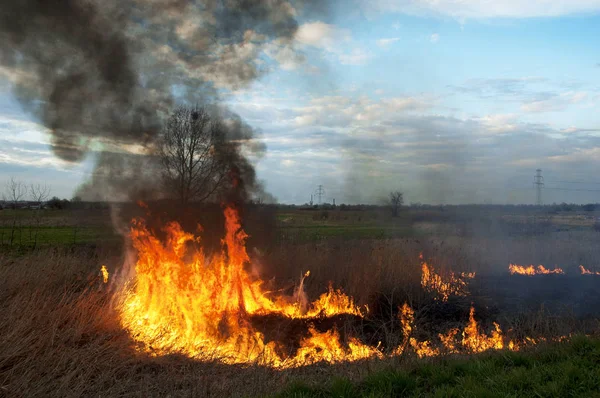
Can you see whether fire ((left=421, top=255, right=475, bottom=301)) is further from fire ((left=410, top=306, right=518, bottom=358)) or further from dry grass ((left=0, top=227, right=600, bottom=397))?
fire ((left=410, top=306, right=518, bottom=358))

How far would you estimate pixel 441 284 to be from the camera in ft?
43.3

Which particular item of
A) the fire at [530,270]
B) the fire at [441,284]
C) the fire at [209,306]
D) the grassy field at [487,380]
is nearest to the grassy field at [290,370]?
the grassy field at [487,380]

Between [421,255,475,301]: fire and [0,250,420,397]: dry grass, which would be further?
[421,255,475,301]: fire

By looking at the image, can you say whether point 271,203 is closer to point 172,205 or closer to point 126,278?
point 172,205

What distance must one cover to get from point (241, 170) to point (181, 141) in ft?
6.67

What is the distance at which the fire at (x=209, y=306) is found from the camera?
27.6 ft

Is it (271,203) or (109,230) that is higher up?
(271,203)

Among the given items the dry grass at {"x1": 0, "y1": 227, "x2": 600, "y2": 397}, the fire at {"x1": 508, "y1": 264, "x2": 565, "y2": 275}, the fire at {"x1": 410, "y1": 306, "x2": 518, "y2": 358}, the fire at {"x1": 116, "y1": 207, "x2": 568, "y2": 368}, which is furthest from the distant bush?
the fire at {"x1": 508, "y1": 264, "x2": 565, "y2": 275}

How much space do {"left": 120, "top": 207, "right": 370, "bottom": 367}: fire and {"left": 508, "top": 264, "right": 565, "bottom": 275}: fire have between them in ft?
27.2

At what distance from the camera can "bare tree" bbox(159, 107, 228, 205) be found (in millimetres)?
11969

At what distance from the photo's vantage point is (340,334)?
9750mm

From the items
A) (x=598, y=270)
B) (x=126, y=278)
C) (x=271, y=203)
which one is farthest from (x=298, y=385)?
(x=598, y=270)

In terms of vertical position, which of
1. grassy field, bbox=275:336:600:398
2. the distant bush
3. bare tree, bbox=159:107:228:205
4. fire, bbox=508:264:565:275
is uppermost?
bare tree, bbox=159:107:228:205

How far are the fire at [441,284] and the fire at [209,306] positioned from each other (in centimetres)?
310
